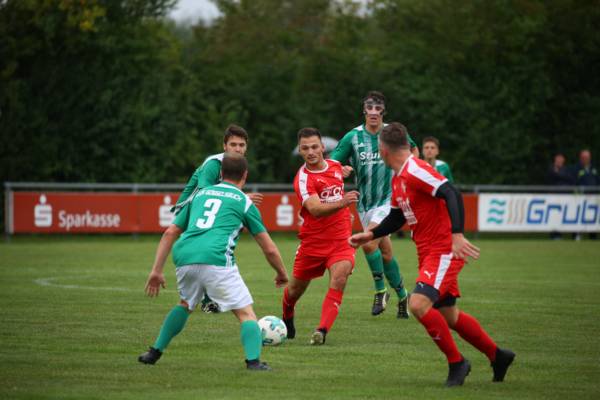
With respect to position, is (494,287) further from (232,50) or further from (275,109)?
(232,50)

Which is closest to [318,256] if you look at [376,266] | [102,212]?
[376,266]

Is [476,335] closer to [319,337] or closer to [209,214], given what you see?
[319,337]

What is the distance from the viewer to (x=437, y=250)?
24.9 ft

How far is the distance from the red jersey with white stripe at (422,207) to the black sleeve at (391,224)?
0.18 meters

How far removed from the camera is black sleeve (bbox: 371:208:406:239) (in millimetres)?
8023

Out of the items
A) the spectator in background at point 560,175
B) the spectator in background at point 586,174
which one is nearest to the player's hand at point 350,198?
the spectator in background at point 586,174

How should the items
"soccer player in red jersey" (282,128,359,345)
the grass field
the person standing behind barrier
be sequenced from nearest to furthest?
the grass field
"soccer player in red jersey" (282,128,359,345)
the person standing behind barrier

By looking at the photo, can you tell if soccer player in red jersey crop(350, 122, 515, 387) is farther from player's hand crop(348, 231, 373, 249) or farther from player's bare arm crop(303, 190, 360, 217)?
player's bare arm crop(303, 190, 360, 217)

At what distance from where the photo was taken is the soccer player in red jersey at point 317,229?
32.2ft

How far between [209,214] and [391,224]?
142 cm

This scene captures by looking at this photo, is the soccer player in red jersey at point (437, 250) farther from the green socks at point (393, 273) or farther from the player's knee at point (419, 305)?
the green socks at point (393, 273)

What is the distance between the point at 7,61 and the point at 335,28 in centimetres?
1355

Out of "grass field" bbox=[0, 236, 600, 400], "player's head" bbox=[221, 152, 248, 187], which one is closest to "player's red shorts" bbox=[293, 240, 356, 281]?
"grass field" bbox=[0, 236, 600, 400]

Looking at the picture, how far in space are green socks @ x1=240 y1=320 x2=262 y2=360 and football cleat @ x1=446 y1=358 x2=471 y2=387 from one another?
4.74 feet
